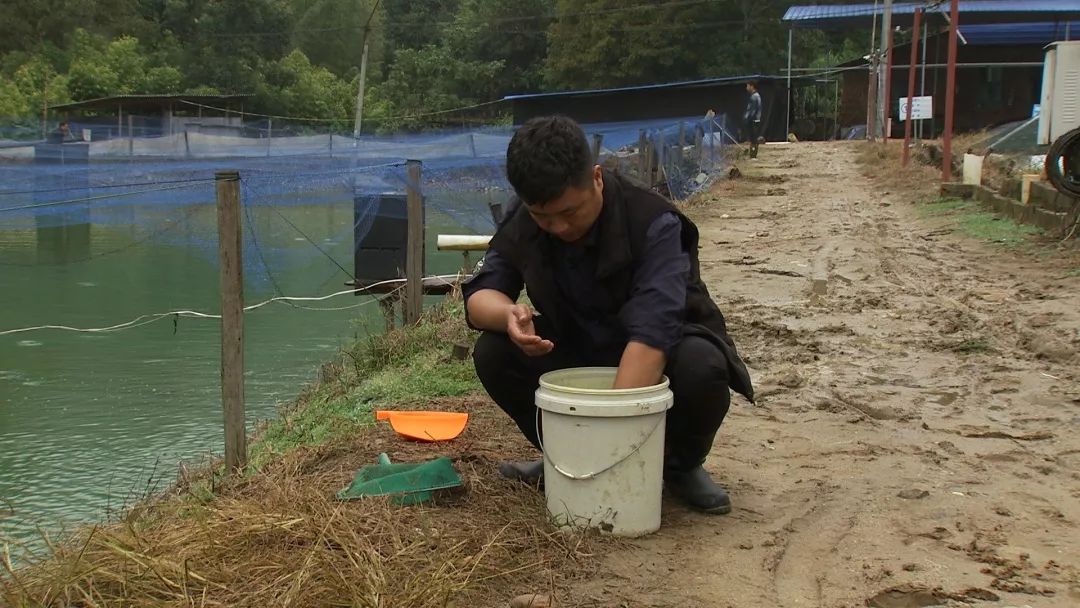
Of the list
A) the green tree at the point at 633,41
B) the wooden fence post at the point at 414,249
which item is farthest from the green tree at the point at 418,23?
the wooden fence post at the point at 414,249

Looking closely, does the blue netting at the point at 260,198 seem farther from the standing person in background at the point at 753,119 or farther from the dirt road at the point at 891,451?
the standing person in background at the point at 753,119

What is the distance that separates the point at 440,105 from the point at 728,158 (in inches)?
1119

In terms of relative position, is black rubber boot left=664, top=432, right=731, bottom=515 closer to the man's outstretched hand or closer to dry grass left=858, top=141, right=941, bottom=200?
the man's outstretched hand

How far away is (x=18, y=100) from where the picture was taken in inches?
1257

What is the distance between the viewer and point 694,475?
3.07 m

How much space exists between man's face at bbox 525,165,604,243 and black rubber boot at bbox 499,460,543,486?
0.74 m

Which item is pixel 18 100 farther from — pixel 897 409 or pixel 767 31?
pixel 897 409

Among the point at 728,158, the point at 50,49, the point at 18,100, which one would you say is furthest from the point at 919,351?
the point at 50,49

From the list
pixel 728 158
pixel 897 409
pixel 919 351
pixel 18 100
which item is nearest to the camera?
Result: pixel 897 409

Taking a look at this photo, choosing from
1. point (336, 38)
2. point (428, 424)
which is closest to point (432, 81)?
point (336, 38)

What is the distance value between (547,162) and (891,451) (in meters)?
1.80

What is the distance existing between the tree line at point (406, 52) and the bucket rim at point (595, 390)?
106 ft

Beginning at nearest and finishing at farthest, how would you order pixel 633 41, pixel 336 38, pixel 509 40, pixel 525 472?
pixel 525 472
pixel 633 41
pixel 509 40
pixel 336 38

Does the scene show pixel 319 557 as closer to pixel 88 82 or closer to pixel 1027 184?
pixel 1027 184
